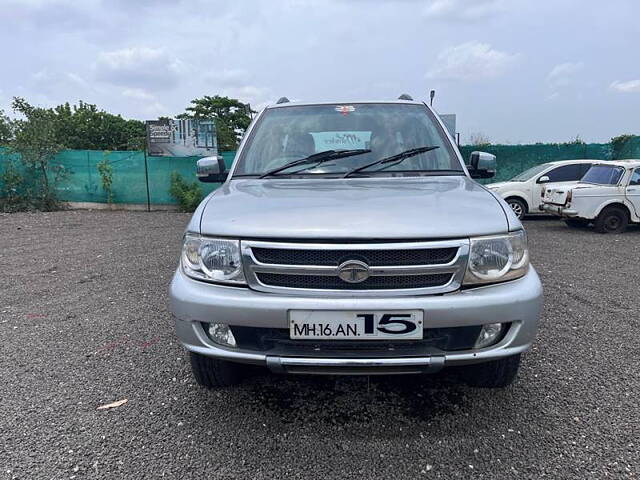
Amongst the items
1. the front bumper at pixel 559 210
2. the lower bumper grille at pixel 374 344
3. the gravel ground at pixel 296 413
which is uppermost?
the lower bumper grille at pixel 374 344

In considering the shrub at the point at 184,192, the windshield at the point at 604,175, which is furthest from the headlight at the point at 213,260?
the shrub at the point at 184,192

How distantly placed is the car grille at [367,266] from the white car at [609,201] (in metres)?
8.75

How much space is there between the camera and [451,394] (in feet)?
9.30

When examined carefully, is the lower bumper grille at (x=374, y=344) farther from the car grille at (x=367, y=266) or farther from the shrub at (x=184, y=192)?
the shrub at (x=184, y=192)

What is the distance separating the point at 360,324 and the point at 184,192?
12.2 m

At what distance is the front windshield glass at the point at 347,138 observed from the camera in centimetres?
323

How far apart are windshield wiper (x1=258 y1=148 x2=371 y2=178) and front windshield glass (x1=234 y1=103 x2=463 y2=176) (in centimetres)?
3

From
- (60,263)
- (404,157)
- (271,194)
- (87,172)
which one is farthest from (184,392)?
(87,172)

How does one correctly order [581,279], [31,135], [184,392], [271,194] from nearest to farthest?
[271,194] < [184,392] < [581,279] < [31,135]

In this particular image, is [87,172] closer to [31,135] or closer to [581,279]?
[31,135]

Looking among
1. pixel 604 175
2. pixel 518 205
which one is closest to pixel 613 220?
pixel 604 175

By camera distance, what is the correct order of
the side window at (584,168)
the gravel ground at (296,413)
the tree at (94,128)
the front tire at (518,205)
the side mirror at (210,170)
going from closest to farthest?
the gravel ground at (296,413)
the side mirror at (210,170)
the side window at (584,168)
the front tire at (518,205)
the tree at (94,128)

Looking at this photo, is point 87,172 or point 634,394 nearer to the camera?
point 634,394

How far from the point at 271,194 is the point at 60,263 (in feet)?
17.4
